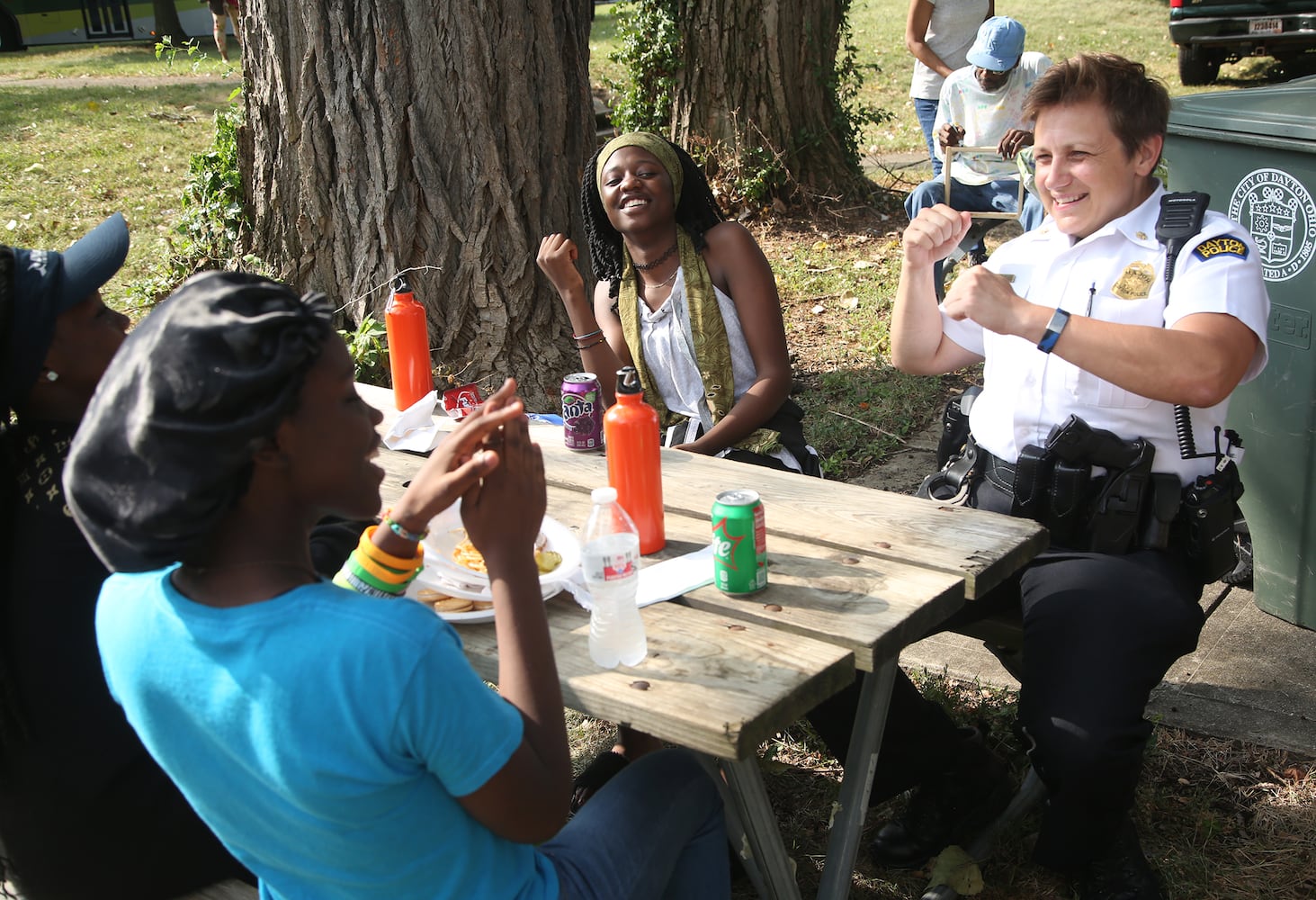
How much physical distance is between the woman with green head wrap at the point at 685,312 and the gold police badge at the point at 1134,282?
3.46ft

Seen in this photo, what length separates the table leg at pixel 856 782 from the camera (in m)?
2.28

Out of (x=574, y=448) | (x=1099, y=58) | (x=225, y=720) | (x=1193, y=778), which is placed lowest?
(x=1193, y=778)

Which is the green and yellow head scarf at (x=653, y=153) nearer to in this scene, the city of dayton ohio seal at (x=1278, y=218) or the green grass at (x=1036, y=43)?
the city of dayton ohio seal at (x=1278, y=218)

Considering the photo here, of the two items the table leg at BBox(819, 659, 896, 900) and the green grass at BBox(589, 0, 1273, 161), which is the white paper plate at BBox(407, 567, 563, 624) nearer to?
the table leg at BBox(819, 659, 896, 900)

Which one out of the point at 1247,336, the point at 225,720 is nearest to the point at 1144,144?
the point at 1247,336

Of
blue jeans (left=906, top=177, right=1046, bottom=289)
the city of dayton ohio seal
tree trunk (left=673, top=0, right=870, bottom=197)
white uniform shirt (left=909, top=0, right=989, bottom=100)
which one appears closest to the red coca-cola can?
the city of dayton ohio seal

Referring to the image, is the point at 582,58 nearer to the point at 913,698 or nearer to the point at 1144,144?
the point at 1144,144

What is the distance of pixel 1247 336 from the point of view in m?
2.48

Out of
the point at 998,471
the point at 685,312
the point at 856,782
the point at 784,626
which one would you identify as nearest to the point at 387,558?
the point at 784,626

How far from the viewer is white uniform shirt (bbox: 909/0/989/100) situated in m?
6.83

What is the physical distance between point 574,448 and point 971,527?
3.28 ft

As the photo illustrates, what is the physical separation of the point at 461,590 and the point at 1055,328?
1.30 meters

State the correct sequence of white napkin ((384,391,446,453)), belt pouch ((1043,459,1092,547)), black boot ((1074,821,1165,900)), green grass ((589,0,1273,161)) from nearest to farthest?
1. black boot ((1074,821,1165,900))
2. belt pouch ((1043,459,1092,547))
3. white napkin ((384,391,446,453))
4. green grass ((589,0,1273,161))

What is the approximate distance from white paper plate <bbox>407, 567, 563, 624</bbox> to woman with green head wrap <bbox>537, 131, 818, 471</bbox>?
1210 mm
